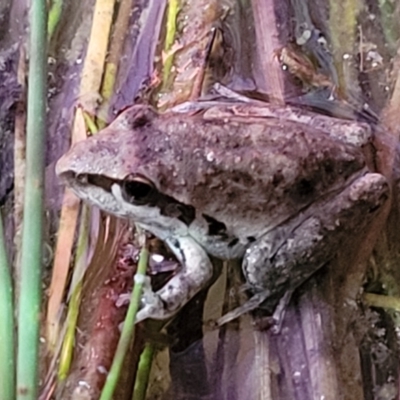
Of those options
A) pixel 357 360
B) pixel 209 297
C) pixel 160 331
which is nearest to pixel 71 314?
pixel 160 331

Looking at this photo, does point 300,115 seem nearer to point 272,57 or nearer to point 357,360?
point 272,57

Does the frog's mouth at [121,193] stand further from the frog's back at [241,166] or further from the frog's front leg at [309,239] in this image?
the frog's front leg at [309,239]

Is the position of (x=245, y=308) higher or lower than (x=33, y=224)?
lower

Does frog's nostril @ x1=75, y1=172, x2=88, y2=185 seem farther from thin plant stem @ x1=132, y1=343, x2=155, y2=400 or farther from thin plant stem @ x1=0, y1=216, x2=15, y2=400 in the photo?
thin plant stem @ x1=132, y1=343, x2=155, y2=400

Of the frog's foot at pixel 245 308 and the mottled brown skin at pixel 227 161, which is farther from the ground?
the mottled brown skin at pixel 227 161

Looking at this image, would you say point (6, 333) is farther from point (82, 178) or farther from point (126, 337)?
point (82, 178)

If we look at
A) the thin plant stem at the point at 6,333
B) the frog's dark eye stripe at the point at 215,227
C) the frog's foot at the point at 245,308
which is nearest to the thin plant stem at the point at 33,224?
the thin plant stem at the point at 6,333

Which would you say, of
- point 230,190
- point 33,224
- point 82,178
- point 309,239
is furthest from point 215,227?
point 33,224
